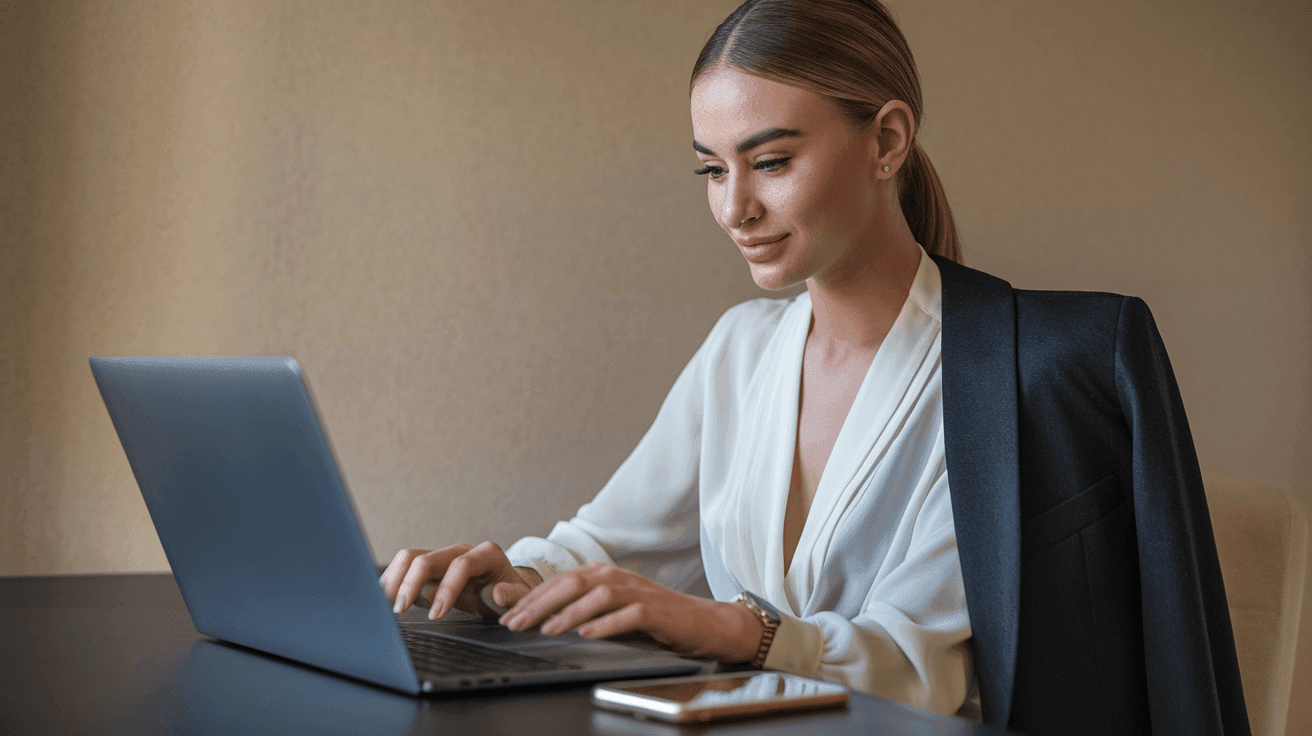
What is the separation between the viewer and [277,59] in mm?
1580

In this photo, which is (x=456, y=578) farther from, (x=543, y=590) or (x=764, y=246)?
(x=764, y=246)

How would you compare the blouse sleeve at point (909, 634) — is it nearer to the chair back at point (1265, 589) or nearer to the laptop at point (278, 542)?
the laptop at point (278, 542)

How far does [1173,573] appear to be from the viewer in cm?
95

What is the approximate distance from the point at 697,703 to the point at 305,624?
263mm

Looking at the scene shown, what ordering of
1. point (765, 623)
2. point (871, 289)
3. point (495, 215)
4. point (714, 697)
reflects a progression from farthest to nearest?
point (495, 215)
point (871, 289)
point (765, 623)
point (714, 697)

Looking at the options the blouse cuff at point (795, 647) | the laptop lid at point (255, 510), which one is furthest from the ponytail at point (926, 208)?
the laptop lid at point (255, 510)

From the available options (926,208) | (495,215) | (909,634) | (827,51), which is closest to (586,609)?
(909,634)

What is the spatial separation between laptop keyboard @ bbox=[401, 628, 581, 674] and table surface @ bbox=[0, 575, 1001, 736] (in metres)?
0.03

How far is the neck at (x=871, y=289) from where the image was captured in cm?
117

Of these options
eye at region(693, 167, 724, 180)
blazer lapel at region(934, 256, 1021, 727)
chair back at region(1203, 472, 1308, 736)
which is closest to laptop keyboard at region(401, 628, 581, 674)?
blazer lapel at region(934, 256, 1021, 727)

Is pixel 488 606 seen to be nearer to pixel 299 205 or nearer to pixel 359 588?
pixel 359 588

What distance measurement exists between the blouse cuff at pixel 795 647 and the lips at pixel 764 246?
407mm

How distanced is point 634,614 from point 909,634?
0.99ft

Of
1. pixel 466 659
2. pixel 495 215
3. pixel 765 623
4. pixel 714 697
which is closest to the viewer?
pixel 714 697
